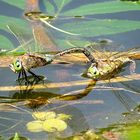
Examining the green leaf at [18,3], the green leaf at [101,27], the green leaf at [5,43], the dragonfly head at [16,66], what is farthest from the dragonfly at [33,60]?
the green leaf at [18,3]

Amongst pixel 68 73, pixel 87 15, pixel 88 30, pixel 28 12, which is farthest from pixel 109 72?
pixel 28 12

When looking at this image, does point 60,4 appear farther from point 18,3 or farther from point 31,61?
point 31,61

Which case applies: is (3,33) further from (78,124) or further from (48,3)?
(78,124)

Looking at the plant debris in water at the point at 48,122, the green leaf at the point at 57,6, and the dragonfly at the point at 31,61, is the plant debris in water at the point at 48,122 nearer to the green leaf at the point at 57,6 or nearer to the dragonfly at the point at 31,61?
the dragonfly at the point at 31,61

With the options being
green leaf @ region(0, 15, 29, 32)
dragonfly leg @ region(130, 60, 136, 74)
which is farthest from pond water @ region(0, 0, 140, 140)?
green leaf @ region(0, 15, 29, 32)

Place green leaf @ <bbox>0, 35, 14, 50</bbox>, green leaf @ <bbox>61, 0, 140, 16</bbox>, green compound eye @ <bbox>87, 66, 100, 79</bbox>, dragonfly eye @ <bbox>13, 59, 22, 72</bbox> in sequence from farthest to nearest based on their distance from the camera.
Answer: green leaf @ <bbox>61, 0, 140, 16</bbox> < green leaf @ <bbox>0, 35, 14, 50</bbox> < green compound eye @ <bbox>87, 66, 100, 79</bbox> < dragonfly eye @ <bbox>13, 59, 22, 72</bbox>

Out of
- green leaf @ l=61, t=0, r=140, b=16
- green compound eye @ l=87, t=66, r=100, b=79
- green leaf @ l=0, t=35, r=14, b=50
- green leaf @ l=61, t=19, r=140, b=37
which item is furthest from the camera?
green leaf @ l=61, t=0, r=140, b=16

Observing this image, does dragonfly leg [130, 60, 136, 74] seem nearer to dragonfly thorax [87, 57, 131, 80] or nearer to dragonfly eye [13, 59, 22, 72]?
dragonfly thorax [87, 57, 131, 80]
